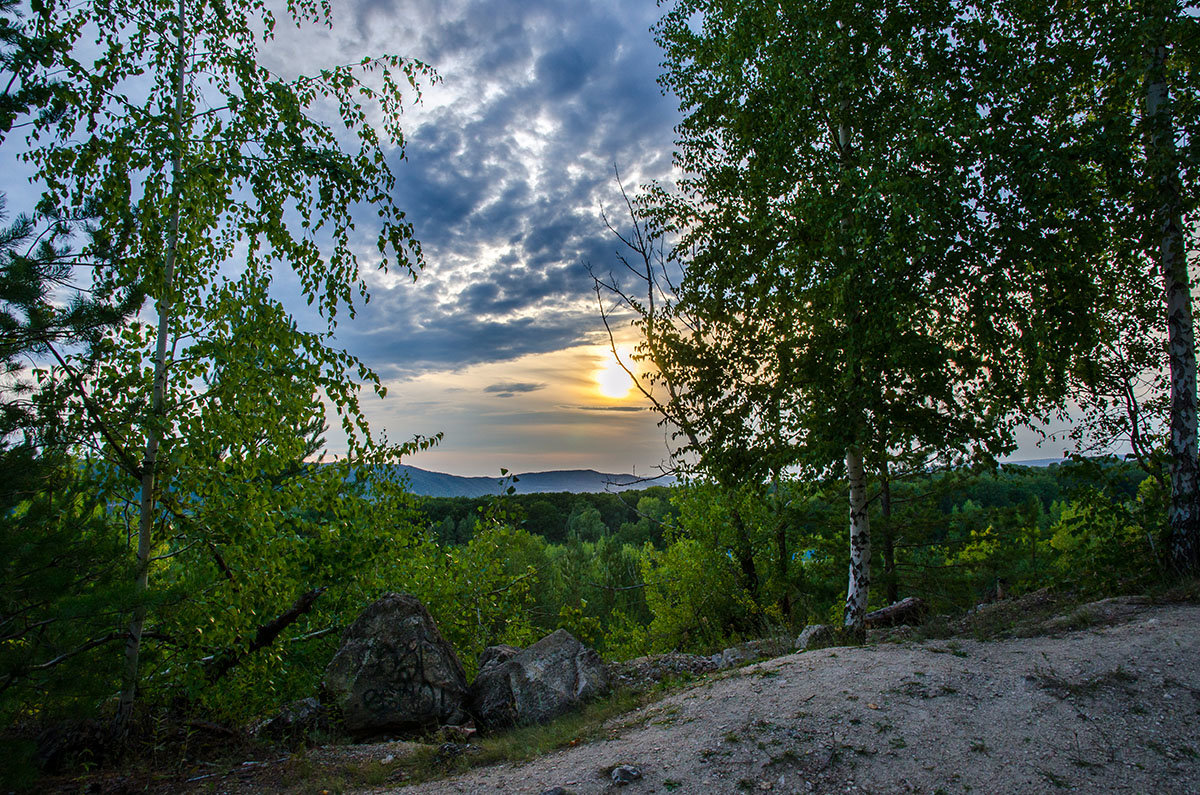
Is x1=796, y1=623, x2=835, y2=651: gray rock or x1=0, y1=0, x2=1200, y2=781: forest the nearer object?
x1=0, y1=0, x2=1200, y2=781: forest

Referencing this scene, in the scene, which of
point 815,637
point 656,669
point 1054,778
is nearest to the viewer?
point 1054,778

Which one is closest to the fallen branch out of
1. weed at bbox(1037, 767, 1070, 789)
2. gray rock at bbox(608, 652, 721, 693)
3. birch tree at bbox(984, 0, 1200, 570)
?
gray rock at bbox(608, 652, 721, 693)

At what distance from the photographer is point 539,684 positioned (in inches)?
302

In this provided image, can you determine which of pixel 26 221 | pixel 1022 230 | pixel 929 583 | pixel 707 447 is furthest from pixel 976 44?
pixel 929 583

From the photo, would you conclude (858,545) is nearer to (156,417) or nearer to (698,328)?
(698,328)

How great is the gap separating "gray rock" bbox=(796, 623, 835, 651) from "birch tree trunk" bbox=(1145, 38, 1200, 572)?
16.5 ft

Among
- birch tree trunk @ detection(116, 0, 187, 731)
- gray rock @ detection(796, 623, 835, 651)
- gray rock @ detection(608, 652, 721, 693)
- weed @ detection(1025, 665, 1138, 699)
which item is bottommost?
gray rock @ detection(608, 652, 721, 693)

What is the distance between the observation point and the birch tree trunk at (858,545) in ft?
29.0

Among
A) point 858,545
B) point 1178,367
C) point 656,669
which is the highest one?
point 1178,367

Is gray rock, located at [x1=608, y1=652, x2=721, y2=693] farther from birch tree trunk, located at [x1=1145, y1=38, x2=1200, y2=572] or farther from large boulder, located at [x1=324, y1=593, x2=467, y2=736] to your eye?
birch tree trunk, located at [x1=1145, y1=38, x2=1200, y2=572]

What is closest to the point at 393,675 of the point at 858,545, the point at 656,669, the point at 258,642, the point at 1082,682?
the point at 258,642

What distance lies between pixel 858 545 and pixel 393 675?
23.0 feet

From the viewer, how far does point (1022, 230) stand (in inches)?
278

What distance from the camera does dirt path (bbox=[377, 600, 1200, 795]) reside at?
13.6ft
